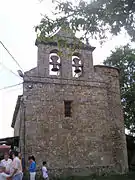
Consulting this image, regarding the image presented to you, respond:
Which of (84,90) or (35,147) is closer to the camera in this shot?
(35,147)

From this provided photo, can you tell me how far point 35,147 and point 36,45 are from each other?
18.1ft

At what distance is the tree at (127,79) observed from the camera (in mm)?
23391

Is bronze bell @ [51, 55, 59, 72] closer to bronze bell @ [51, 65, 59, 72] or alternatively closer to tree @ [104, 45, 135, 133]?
bronze bell @ [51, 65, 59, 72]

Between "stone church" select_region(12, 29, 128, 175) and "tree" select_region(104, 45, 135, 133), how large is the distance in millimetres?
7279

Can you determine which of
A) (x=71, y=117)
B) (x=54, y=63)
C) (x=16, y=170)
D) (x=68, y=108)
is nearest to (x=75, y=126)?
(x=71, y=117)

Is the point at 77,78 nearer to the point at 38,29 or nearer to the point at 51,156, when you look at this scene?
the point at 51,156

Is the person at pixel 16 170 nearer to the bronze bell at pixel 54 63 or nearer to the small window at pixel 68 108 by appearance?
the small window at pixel 68 108

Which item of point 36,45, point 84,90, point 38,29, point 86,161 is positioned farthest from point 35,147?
point 38,29

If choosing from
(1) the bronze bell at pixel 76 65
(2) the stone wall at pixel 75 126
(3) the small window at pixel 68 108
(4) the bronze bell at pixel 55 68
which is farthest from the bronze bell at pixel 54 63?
(3) the small window at pixel 68 108

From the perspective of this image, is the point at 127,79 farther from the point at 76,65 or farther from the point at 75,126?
the point at 75,126

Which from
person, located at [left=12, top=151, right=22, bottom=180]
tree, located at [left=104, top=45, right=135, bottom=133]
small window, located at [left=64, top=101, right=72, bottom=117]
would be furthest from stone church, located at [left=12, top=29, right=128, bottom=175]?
tree, located at [left=104, top=45, right=135, bottom=133]

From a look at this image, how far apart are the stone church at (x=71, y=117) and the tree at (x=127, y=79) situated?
7279 mm

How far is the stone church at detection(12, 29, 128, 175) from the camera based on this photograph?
14219mm

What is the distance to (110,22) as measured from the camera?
21.0ft
